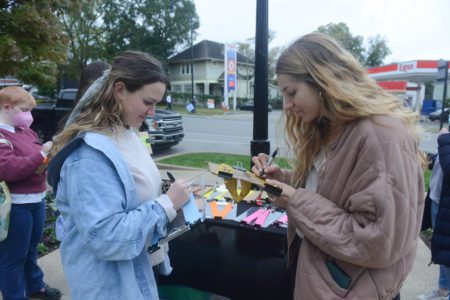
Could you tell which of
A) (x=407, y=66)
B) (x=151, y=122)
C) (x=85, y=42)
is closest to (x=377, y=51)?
(x=407, y=66)

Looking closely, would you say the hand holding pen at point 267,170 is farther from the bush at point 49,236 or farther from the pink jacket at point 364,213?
the bush at point 49,236

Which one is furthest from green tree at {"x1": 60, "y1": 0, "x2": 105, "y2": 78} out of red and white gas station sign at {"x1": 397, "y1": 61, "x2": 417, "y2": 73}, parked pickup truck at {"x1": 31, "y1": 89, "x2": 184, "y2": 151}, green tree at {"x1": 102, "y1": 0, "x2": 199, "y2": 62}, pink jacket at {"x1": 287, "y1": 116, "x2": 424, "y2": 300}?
pink jacket at {"x1": 287, "y1": 116, "x2": 424, "y2": 300}

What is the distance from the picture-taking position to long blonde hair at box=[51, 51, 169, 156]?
146cm

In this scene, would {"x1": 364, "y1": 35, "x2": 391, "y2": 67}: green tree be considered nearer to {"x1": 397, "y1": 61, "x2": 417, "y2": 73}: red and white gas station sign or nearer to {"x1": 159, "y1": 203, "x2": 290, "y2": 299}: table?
{"x1": 397, "y1": 61, "x2": 417, "y2": 73}: red and white gas station sign

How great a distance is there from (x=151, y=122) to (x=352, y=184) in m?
8.63

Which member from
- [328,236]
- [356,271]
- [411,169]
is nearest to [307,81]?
[411,169]

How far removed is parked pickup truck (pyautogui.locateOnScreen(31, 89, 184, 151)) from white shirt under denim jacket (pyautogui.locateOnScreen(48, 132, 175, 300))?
25.9 ft

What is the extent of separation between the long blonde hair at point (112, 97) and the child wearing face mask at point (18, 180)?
1185 mm

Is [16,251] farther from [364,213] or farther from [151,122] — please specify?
[151,122]

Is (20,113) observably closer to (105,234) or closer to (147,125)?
(105,234)

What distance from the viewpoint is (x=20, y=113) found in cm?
261

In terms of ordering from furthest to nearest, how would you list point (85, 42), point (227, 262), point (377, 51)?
point (377, 51) < point (85, 42) < point (227, 262)

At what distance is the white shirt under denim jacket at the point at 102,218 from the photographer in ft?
4.21

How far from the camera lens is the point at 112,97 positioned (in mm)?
1486
